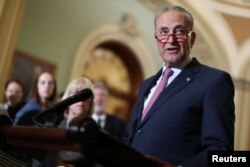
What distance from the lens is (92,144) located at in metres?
1.11

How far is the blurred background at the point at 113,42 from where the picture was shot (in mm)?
6026

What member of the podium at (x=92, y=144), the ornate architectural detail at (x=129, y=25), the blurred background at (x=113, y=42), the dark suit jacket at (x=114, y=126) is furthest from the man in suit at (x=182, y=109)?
the ornate architectural detail at (x=129, y=25)

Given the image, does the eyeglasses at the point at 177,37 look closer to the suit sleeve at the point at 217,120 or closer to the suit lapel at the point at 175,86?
the suit lapel at the point at 175,86

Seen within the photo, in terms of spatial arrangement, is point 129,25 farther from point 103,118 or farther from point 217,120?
point 217,120

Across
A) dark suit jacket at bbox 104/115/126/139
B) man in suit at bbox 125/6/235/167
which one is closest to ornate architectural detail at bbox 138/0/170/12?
dark suit jacket at bbox 104/115/126/139

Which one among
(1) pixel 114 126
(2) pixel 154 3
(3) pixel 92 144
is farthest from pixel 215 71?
(2) pixel 154 3

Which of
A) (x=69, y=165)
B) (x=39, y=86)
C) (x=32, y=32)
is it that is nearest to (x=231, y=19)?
(x=32, y=32)

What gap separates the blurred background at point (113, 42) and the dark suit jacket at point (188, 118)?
1928 mm

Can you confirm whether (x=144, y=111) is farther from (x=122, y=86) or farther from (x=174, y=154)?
(x=122, y=86)

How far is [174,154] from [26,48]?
4764 millimetres

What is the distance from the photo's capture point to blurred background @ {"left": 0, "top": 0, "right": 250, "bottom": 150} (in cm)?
603

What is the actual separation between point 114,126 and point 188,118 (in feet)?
8.98

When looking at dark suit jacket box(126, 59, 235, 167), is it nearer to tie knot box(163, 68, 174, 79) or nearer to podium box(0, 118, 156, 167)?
tie knot box(163, 68, 174, 79)

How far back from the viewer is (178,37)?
1.89 meters
